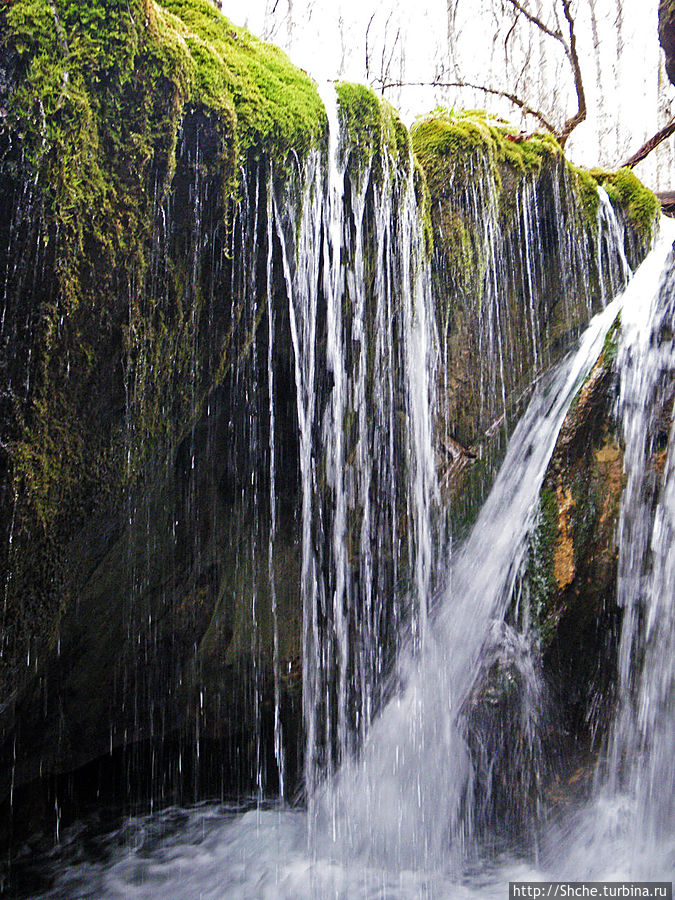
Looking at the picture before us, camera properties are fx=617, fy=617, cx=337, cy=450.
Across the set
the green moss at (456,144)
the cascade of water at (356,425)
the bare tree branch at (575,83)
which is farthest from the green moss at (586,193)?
the bare tree branch at (575,83)

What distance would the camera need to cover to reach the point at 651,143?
22.6 feet

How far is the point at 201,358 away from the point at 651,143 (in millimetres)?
6424

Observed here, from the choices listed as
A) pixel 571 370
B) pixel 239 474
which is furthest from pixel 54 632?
pixel 571 370

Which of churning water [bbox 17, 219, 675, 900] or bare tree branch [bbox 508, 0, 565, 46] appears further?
bare tree branch [bbox 508, 0, 565, 46]

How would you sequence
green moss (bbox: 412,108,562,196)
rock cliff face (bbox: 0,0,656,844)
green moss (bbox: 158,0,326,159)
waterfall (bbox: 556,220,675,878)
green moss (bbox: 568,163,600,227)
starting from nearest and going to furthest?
rock cliff face (bbox: 0,0,656,844)
green moss (bbox: 158,0,326,159)
waterfall (bbox: 556,220,675,878)
green moss (bbox: 412,108,562,196)
green moss (bbox: 568,163,600,227)

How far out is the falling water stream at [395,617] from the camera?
3.07 m

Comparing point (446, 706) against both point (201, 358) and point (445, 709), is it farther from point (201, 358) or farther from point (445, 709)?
point (201, 358)

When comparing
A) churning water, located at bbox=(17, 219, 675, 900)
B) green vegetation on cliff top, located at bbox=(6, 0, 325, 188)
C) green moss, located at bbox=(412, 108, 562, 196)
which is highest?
green moss, located at bbox=(412, 108, 562, 196)

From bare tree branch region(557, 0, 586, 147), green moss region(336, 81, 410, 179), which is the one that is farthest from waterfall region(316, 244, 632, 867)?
bare tree branch region(557, 0, 586, 147)

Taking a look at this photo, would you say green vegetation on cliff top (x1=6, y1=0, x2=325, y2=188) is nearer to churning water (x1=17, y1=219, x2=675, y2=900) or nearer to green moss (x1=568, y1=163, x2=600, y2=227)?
churning water (x1=17, y1=219, x2=675, y2=900)

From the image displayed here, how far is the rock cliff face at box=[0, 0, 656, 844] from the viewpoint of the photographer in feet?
7.43

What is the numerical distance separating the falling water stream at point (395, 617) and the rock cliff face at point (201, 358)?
44 millimetres

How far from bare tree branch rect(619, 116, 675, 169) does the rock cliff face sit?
2531 mm

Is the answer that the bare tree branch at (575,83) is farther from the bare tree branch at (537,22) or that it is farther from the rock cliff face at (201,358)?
the rock cliff face at (201,358)
